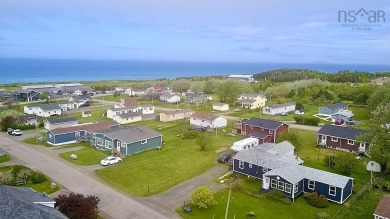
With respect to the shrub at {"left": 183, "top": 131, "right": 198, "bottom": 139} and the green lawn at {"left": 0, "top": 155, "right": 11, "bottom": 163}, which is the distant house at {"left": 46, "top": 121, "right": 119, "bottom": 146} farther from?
the shrub at {"left": 183, "top": 131, "right": 198, "bottom": 139}

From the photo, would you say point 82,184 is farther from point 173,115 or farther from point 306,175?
point 173,115

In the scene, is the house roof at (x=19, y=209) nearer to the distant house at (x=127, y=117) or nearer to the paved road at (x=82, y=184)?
the paved road at (x=82, y=184)

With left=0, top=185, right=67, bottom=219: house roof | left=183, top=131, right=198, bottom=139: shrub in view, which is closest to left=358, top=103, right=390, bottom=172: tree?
left=183, top=131, right=198, bottom=139: shrub

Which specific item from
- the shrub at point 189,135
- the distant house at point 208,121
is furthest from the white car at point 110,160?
the distant house at point 208,121

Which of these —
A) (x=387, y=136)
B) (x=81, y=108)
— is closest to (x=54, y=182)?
(x=387, y=136)

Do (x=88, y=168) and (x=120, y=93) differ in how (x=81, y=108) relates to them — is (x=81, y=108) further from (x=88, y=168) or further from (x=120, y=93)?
(x=88, y=168)
